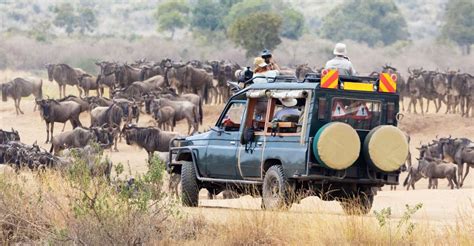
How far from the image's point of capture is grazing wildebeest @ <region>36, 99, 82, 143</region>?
140ft

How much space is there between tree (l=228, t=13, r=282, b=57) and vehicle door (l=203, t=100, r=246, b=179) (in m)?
58.8

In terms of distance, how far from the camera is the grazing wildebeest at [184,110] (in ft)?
142

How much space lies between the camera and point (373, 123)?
16.0 meters

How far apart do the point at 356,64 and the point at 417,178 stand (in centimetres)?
5397

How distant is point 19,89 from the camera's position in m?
51.3

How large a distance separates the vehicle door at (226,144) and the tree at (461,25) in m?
84.7

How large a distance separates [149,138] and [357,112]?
70.4ft

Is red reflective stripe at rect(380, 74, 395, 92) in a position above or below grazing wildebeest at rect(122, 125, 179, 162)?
above

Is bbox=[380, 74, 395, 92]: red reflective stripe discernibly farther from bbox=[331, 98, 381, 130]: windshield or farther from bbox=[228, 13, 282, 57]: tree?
bbox=[228, 13, 282, 57]: tree

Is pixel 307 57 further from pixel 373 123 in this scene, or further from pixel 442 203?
pixel 373 123

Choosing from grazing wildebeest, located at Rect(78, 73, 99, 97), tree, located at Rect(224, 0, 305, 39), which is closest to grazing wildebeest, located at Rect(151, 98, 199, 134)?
grazing wildebeest, located at Rect(78, 73, 99, 97)

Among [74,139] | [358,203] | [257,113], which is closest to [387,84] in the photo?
[358,203]

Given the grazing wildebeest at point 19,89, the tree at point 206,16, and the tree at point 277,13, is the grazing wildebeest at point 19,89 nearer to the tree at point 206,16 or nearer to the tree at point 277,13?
the tree at point 277,13

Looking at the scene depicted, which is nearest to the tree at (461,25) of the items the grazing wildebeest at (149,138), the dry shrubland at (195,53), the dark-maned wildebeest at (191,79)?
the dry shrubland at (195,53)
